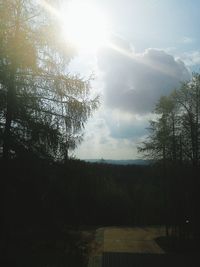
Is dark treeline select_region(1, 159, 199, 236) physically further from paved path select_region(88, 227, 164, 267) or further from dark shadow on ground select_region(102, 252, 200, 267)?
dark shadow on ground select_region(102, 252, 200, 267)

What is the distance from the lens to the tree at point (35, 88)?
34.7 ft

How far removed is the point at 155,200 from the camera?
36531 mm

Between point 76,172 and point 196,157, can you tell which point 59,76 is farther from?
point 196,157

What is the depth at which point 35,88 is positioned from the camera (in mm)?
11008

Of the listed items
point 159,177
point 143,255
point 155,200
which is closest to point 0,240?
point 143,255

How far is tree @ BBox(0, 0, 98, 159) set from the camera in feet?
34.7

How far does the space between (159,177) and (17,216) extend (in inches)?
528

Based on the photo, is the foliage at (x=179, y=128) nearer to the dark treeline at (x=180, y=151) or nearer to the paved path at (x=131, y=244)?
the dark treeline at (x=180, y=151)

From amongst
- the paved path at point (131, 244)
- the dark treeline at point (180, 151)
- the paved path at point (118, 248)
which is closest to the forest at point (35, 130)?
the paved path at point (118, 248)

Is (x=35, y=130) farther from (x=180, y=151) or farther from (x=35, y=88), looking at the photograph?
(x=180, y=151)

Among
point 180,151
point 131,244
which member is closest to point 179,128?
point 180,151

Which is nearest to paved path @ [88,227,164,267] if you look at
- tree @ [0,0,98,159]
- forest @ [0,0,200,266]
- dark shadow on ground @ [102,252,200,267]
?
dark shadow on ground @ [102,252,200,267]

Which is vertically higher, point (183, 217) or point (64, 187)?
point (64, 187)

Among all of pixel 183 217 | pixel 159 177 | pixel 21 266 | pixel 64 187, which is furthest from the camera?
pixel 159 177
